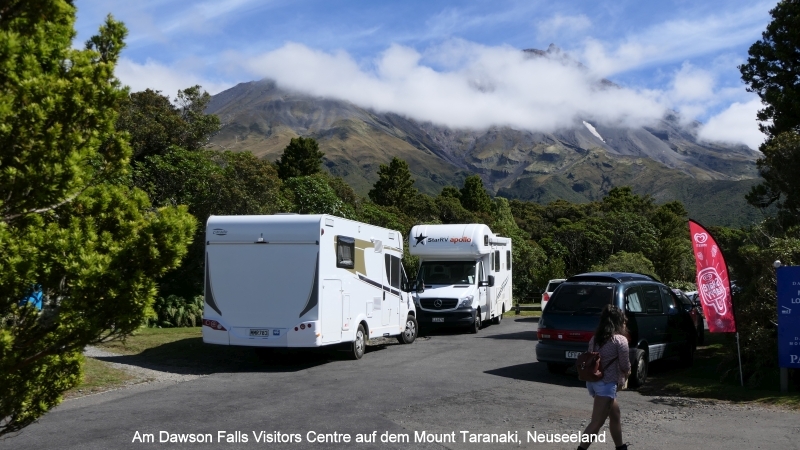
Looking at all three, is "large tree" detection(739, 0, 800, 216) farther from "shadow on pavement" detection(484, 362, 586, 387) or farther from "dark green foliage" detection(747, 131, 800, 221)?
"shadow on pavement" detection(484, 362, 586, 387)

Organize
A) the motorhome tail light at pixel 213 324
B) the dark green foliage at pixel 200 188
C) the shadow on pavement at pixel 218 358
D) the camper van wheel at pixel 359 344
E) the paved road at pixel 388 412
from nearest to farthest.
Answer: the paved road at pixel 388 412 < the motorhome tail light at pixel 213 324 < the shadow on pavement at pixel 218 358 < the camper van wheel at pixel 359 344 < the dark green foliage at pixel 200 188

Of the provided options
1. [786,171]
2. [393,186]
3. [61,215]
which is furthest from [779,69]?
[393,186]

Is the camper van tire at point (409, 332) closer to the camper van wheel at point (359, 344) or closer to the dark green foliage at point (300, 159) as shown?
the camper van wheel at point (359, 344)

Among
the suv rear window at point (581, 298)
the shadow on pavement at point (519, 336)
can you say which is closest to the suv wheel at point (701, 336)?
the shadow on pavement at point (519, 336)

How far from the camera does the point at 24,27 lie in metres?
4.07

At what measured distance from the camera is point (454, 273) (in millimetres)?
21359

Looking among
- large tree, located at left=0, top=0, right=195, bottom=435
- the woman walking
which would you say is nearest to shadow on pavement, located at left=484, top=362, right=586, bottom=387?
the woman walking

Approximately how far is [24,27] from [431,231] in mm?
17513

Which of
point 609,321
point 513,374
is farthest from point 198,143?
point 609,321

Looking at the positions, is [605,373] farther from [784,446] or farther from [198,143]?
[198,143]

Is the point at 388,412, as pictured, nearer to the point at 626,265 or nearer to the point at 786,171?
the point at 786,171

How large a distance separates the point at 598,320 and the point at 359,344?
17.0 ft

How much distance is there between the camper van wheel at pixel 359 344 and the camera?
15.0m

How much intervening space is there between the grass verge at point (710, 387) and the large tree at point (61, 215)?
369 inches
